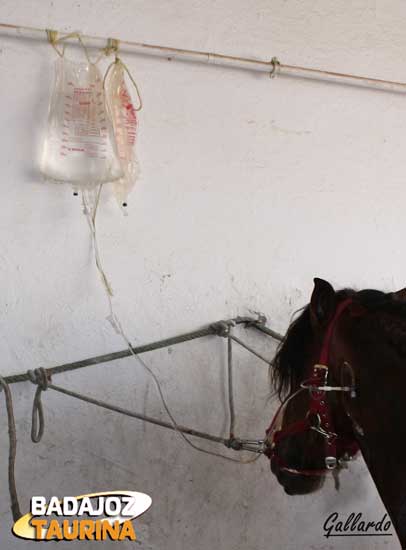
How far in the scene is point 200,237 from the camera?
5.39 ft

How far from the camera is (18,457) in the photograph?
1471mm

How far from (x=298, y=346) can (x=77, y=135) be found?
788mm

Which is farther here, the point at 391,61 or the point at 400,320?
the point at 391,61

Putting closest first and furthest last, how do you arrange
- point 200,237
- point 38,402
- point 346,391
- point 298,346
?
1. point 346,391
2. point 298,346
3. point 38,402
4. point 200,237

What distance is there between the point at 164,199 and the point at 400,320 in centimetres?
78

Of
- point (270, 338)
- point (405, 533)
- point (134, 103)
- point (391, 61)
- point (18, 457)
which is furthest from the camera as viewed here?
point (391, 61)

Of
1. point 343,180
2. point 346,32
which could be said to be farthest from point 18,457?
point 346,32

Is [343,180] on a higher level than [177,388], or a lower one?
higher

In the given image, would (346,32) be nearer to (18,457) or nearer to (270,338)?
(270,338)

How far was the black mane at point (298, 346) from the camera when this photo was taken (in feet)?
3.71

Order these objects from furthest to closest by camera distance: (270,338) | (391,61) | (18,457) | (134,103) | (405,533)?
(391,61), (270,338), (134,103), (18,457), (405,533)

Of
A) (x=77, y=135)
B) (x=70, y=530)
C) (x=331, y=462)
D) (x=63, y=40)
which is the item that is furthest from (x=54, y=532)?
(x=63, y=40)

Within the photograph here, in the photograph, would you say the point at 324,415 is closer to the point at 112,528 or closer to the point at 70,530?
the point at 112,528

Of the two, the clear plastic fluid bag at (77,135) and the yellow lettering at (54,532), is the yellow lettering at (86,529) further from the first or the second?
the clear plastic fluid bag at (77,135)
